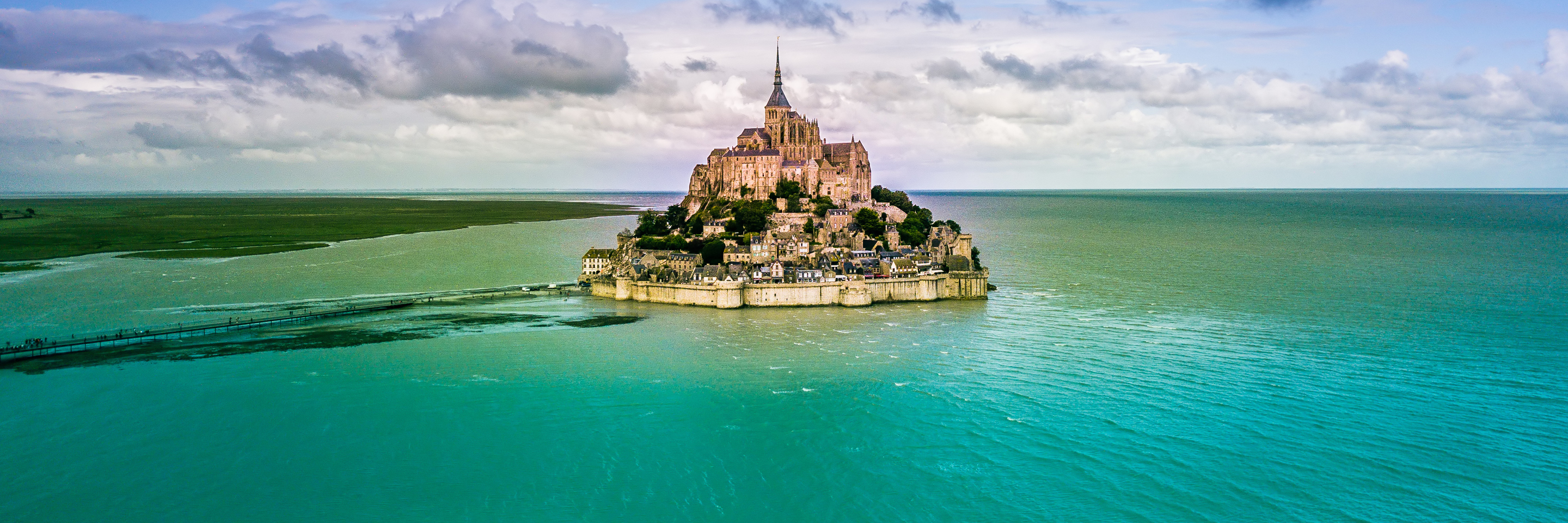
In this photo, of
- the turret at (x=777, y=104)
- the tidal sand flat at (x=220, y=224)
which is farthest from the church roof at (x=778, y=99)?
the tidal sand flat at (x=220, y=224)

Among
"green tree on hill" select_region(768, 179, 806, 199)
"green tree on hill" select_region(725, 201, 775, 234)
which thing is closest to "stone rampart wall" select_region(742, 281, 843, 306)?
"green tree on hill" select_region(725, 201, 775, 234)

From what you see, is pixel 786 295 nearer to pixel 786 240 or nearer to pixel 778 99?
pixel 786 240

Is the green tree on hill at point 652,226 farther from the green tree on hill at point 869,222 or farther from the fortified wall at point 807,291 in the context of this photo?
the fortified wall at point 807,291

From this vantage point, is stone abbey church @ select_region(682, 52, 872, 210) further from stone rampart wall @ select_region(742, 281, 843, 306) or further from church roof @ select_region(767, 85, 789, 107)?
stone rampart wall @ select_region(742, 281, 843, 306)

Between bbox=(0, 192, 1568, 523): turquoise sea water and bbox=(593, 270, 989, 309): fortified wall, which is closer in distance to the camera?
bbox=(0, 192, 1568, 523): turquoise sea water

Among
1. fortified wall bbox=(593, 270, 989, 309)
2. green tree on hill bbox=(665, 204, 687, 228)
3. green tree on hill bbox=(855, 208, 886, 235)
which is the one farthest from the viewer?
green tree on hill bbox=(665, 204, 687, 228)

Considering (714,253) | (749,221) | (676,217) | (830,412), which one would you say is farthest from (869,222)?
(830,412)
